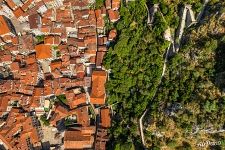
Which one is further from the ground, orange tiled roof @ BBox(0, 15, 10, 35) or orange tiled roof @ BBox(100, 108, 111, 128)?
orange tiled roof @ BBox(0, 15, 10, 35)

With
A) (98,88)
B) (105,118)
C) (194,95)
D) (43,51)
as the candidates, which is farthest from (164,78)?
(43,51)

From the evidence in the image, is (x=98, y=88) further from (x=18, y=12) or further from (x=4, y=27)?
(x=18, y=12)

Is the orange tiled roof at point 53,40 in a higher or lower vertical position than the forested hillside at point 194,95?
higher

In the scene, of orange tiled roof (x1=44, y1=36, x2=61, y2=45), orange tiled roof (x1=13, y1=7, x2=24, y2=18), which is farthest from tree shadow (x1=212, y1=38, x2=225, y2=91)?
Answer: orange tiled roof (x1=13, y1=7, x2=24, y2=18)

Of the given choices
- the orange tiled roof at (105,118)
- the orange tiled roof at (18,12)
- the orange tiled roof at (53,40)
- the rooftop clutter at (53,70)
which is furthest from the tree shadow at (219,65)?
the orange tiled roof at (18,12)

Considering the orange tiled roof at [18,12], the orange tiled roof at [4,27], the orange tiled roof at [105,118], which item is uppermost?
the orange tiled roof at [18,12]

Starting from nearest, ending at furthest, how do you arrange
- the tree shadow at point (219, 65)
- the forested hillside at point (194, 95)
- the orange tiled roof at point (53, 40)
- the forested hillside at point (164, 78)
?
the forested hillside at point (194, 95), the tree shadow at point (219, 65), the forested hillside at point (164, 78), the orange tiled roof at point (53, 40)

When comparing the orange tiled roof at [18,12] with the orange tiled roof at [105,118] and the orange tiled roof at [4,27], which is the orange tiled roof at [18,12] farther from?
the orange tiled roof at [105,118]

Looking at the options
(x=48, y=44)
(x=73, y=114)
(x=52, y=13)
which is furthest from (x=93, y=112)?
(x=52, y=13)

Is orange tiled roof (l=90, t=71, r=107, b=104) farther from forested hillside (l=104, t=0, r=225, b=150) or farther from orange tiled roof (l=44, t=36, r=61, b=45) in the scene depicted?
orange tiled roof (l=44, t=36, r=61, b=45)
